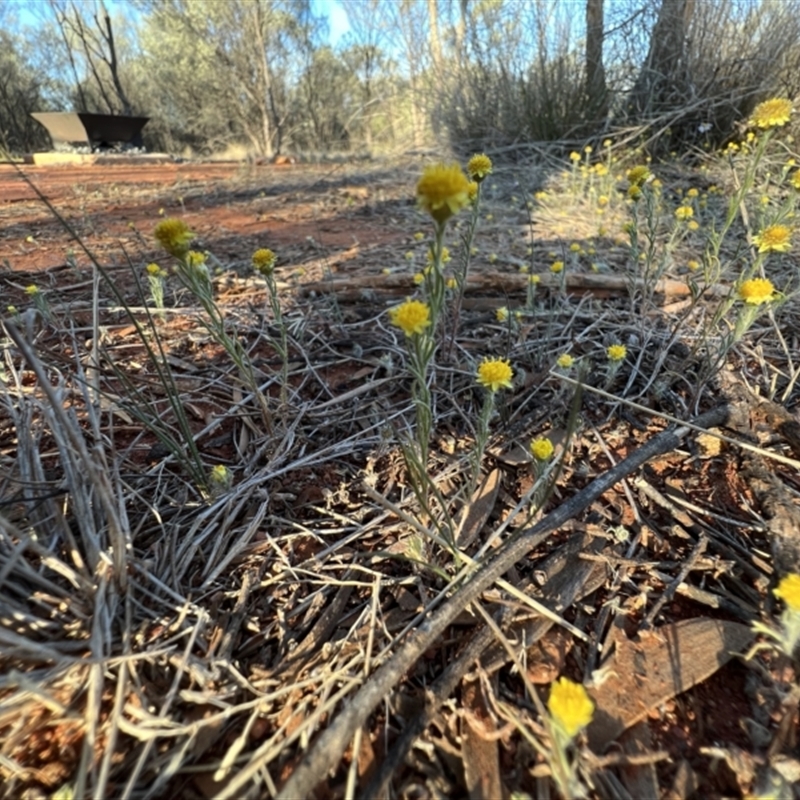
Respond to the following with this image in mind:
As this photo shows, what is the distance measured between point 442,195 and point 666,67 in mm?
5723

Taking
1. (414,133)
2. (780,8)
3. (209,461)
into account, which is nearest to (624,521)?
(209,461)

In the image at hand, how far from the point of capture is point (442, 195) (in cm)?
72

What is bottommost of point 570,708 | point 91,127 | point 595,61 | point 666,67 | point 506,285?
point 570,708

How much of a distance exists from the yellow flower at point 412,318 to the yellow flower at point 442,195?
16 cm

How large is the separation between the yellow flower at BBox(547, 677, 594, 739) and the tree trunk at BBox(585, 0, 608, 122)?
19.5ft

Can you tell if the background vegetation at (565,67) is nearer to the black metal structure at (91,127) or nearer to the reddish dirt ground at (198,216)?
the reddish dirt ground at (198,216)

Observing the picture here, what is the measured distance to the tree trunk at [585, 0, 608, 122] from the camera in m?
5.05

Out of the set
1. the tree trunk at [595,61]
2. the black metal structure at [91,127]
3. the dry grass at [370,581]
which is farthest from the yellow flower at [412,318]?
the black metal structure at [91,127]

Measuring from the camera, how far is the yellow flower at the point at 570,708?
601mm

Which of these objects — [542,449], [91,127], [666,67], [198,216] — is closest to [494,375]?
[542,449]

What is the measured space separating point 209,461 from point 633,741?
1.08 m

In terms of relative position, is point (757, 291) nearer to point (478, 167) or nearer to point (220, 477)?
point (478, 167)

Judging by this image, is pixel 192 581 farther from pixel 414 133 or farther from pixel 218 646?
pixel 414 133

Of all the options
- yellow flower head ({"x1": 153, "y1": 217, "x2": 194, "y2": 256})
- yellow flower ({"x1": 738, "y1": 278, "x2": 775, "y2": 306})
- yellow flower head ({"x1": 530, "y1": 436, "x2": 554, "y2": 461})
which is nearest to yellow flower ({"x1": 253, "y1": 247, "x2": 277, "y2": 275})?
yellow flower head ({"x1": 153, "y1": 217, "x2": 194, "y2": 256})
